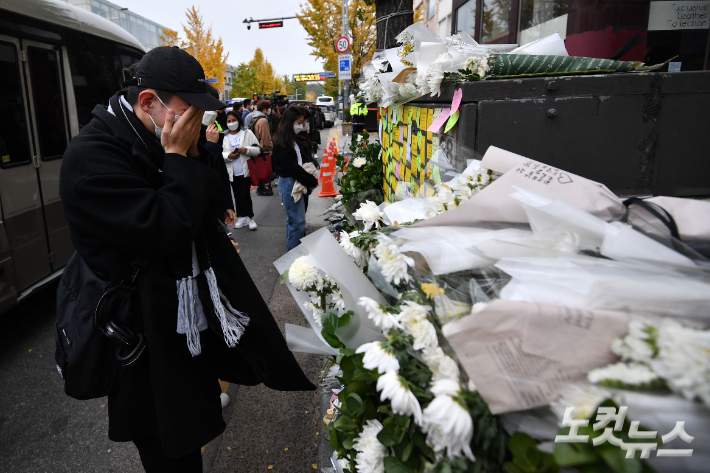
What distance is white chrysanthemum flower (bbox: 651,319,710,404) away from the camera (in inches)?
28.7

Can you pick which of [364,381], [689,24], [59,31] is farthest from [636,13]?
[59,31]

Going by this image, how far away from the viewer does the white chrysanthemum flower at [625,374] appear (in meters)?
0.77

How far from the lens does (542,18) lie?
21.4 feet

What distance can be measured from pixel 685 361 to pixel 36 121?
5.51 metres

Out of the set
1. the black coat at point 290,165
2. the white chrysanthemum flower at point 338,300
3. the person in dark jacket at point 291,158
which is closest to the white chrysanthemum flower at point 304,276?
the white chrysanthemum flower at point 338,300

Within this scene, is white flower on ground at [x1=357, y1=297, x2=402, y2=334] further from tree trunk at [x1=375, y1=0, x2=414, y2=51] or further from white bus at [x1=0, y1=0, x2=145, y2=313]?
tree trunk at [x1=375, y1=0, x2=414, y2=51]

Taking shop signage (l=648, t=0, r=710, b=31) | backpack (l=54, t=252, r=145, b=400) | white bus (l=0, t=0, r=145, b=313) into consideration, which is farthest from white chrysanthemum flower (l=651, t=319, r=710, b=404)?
shop signage (l=648, t=0, r=710, b=31)

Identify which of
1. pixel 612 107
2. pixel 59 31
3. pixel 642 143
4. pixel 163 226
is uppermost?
pixel 59 31

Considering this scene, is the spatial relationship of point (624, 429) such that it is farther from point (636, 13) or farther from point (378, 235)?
point (636, 13)

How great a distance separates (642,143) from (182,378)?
209 centimetres

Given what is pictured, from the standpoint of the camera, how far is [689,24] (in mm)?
5336

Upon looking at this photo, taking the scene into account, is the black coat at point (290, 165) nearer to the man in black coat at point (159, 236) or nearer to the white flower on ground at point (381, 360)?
the man in black coat at point (159, 236)

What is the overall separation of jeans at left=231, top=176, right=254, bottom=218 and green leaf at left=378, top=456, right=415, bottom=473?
285 inches

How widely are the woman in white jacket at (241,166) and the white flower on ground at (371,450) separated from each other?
23.3 ft
